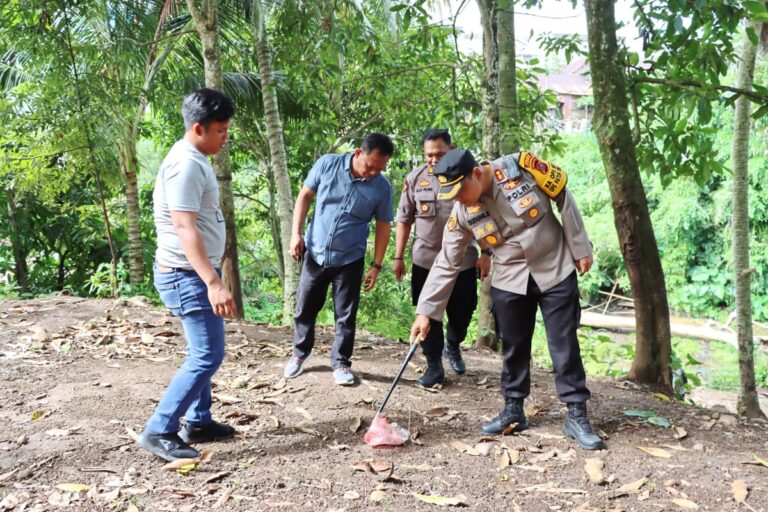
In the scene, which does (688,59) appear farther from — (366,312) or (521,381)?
(366,312)

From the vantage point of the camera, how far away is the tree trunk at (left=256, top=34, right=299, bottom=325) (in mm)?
6676

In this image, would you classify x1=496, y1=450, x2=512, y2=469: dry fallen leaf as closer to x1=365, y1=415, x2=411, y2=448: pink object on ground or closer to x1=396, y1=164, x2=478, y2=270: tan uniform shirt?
x1=365, y1=415, x2=411, y2=448: pink object on ground

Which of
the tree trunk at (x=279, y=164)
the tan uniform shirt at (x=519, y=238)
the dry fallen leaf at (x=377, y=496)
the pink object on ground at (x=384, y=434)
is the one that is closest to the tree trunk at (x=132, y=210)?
the tree trunk at (x=279, y=164)

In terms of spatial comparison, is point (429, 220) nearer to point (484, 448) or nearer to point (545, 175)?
point (545, 175)

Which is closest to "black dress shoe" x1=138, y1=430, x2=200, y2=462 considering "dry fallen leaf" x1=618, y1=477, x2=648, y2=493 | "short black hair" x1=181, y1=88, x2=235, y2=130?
"short black hair" x1=181, y1=88, x2=235, y2=130

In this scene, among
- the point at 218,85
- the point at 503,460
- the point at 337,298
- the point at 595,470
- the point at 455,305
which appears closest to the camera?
the point at 595,470

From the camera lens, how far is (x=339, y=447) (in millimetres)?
3473

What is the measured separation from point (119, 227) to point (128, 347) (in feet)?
17.3

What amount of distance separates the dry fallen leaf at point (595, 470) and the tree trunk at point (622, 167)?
5.79 ft

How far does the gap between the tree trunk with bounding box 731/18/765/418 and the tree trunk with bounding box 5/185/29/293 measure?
928cm

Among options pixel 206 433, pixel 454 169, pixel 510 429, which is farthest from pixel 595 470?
pixel 206 433

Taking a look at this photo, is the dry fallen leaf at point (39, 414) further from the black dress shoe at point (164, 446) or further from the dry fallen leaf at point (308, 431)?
the dry fallen leaf at point (308, 431)

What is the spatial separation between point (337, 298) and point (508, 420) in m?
1.39

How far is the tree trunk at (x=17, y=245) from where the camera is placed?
942cm
